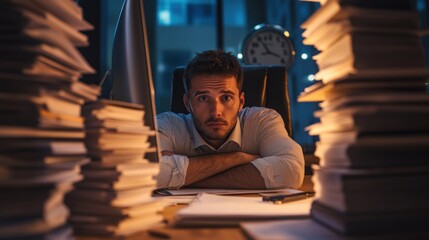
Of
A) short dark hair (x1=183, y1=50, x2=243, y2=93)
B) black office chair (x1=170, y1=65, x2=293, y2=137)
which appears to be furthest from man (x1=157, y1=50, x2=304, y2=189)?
black office chair (x1=170, y1=65, x2=293, y2=137)

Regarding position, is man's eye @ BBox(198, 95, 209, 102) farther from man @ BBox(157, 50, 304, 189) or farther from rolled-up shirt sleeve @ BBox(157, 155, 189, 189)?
rolled-up shirt sleeve @ BBox(157, 155, 189, 189)

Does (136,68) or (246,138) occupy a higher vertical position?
(136,68)

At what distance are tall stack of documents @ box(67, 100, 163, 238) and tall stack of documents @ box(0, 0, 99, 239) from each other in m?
0.05

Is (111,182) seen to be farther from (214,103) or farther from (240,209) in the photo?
(214,103)

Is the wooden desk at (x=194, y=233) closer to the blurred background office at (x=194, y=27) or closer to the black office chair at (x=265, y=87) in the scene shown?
the black office chair at (x=265, y=87)

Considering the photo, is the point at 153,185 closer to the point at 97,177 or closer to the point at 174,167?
the point at 97,177

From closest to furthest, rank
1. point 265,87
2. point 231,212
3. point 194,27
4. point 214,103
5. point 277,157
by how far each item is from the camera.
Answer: point 231,212
point 277,157
point 214,103
point 265,87
point 194,27

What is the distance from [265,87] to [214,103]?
0.52 m

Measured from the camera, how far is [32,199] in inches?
18.0

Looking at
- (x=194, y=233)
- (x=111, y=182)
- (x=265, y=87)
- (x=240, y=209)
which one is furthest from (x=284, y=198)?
(x=265, y=87)

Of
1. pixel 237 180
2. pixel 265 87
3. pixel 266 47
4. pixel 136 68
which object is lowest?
pixel 237 180

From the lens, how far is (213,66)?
6.07 feet

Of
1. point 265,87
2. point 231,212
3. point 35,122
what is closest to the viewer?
point 35,122

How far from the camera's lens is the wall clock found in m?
3.35
